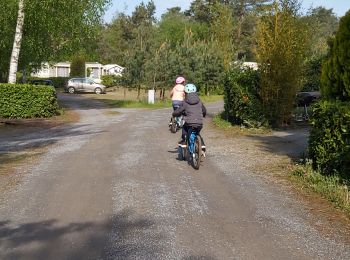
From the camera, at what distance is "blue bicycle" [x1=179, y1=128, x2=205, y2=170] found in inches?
365

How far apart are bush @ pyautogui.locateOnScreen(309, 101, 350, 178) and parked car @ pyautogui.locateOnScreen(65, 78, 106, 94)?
144 ft

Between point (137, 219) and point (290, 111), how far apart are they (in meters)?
11.6

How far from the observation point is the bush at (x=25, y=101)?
20.2 m

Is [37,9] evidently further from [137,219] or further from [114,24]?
[114,24]

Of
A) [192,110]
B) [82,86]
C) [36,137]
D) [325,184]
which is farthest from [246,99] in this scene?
[82,86]

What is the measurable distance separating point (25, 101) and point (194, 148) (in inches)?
518

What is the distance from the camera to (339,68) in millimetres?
8469

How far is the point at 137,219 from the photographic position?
5.87m

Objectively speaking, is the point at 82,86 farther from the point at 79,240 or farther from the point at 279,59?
the point at 79,240

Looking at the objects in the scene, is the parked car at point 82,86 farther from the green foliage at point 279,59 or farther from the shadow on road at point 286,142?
the shadow on road at point 286,142

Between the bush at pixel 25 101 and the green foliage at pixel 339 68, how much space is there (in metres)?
14.7

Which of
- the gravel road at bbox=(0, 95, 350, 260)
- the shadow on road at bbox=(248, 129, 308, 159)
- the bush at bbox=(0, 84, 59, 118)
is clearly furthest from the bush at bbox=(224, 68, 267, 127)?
the bush at bbox=(0, 84, 59, 118)

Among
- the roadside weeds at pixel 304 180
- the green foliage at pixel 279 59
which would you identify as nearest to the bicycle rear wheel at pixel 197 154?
the roadside weeds at pixel 304 180

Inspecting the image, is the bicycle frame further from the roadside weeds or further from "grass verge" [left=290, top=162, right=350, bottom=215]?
"grass verge" [left=290, top=162, right=350, bottom=215]
